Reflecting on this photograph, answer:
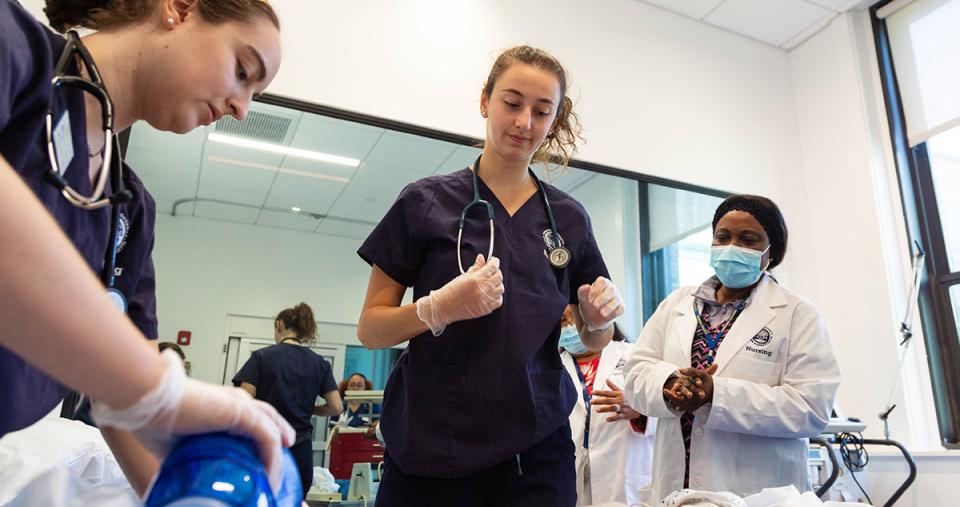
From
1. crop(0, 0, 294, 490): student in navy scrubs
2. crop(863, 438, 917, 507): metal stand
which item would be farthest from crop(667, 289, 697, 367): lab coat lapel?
crop(0, 0, 294, 490): student in navy scrubs

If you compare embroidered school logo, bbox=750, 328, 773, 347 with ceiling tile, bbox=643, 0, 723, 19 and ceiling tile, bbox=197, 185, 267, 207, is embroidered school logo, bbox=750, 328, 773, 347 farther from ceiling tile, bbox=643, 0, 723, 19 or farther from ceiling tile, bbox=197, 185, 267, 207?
ceiling tile, bbox=197, 185, 267, 207

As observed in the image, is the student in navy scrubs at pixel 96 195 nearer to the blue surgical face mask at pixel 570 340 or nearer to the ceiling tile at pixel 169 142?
the blue surgical face mask at pixel 570 340

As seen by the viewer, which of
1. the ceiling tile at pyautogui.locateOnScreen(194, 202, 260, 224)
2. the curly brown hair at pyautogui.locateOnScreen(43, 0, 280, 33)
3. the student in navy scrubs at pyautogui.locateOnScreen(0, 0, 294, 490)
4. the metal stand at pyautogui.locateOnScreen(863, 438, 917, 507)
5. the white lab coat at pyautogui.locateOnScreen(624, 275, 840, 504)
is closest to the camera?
the student in navy scrubs at pyautogui.locateOnScreen(0, 0, 294, 490)

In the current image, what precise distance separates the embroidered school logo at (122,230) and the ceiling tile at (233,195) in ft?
15.7

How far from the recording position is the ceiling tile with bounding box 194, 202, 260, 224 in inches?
232

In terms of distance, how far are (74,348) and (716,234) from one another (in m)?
1.79

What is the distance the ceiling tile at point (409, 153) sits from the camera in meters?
3.66

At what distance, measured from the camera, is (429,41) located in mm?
2781

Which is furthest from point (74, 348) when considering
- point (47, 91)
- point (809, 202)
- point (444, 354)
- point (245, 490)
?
point (809, 202)

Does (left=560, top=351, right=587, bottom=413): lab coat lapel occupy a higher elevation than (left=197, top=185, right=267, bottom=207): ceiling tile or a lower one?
lower

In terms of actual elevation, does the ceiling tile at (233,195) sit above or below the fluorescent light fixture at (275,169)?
above

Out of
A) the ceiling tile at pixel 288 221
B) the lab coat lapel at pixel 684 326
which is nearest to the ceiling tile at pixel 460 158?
the lab coat lapel at pixel 684 326

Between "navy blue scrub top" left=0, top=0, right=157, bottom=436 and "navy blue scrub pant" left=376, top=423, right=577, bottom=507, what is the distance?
1.72 ft

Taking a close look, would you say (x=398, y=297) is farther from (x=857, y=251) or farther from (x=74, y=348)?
(x=857, y=251)
